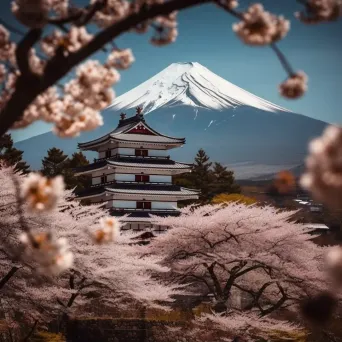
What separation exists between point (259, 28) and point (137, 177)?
26.7 metres

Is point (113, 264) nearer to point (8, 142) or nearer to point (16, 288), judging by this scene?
point (16, 288)

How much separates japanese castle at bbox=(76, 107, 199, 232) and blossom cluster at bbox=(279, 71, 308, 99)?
25.0m

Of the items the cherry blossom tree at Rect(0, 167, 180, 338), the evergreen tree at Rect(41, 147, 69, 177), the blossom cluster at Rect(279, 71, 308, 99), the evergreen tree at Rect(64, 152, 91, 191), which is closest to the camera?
the blossom cluster at Rect(279, 71, 308, 99)

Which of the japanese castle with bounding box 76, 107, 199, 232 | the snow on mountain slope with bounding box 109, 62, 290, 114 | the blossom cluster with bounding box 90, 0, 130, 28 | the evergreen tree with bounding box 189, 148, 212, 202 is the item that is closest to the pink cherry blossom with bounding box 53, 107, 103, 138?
the blossom cluster with bounding box 90, 0, 130, 28

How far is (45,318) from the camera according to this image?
13.6m

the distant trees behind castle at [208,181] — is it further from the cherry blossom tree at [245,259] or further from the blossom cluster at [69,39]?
the blossom cluster at [69,39]

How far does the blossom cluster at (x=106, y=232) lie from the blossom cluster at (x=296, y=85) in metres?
0.74

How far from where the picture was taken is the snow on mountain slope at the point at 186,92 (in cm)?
10931

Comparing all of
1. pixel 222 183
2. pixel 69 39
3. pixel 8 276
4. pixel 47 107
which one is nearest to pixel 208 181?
pixel 222 183

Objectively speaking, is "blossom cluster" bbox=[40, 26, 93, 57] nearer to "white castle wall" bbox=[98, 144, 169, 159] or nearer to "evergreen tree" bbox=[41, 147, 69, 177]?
"white castle wall" bbox=[98, 144, 169, 159]

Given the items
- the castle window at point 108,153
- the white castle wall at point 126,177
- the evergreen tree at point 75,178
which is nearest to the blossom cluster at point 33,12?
the white castle wall at point 126,177

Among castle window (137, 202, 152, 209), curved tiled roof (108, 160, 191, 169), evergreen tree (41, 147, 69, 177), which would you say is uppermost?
evergreen tree (41, 147, 69, 177)

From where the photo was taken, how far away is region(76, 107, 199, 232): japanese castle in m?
27.9

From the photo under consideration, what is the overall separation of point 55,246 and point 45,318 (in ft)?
40.0
